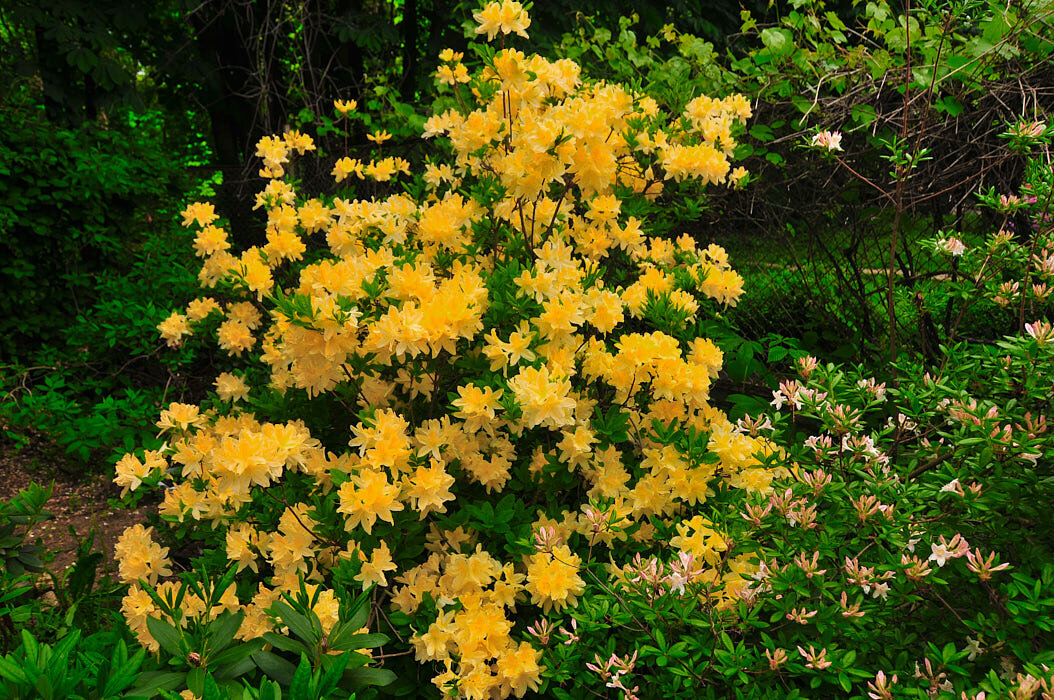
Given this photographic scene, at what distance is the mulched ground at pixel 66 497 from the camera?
399cm

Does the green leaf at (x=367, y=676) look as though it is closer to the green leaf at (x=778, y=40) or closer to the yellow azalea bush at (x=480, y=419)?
the yellow azalea bush at (x=480, y=419)

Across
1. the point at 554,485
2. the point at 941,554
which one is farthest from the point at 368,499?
the point at 941,554

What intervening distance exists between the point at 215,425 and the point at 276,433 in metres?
0.75

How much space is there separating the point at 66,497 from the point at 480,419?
375cm

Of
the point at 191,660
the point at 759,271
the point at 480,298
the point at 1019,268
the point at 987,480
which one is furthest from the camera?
the point at 759,271

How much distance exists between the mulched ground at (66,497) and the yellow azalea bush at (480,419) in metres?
2.17

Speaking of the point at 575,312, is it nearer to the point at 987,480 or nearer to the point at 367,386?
the point at 367,386

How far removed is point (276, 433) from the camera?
1681mm

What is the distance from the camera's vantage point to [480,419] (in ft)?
5.94

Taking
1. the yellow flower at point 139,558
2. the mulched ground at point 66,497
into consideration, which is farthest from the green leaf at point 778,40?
the mulched ground at point 66,497

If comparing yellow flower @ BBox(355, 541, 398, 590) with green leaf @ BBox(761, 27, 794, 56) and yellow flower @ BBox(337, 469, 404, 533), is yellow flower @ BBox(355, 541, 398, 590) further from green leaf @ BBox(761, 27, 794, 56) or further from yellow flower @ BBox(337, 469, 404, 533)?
green leaf @ BBox(761, 27, 794, 56)

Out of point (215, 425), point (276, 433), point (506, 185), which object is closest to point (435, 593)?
point (276, 433)

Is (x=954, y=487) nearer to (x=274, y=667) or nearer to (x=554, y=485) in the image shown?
(x=554, y=485)

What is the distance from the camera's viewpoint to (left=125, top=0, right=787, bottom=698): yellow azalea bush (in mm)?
1704
